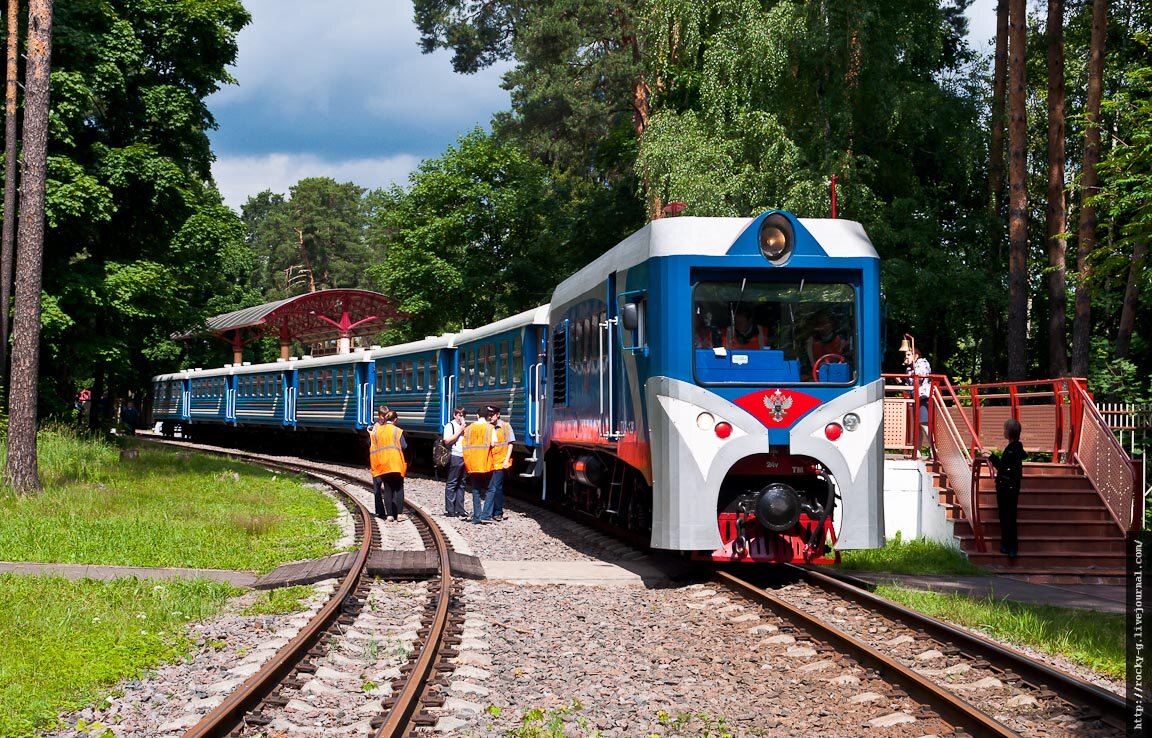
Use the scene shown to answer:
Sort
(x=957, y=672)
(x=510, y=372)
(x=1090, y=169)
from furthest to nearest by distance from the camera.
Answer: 1. (x=1090, y=169)
2. (x=510, y=372)
3. (x=957, y=672)

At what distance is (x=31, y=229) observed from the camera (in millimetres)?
17750

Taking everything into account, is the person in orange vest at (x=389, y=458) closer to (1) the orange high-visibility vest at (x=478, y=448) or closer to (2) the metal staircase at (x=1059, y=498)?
(1) the orange high-visibility vest at (x=478, y=448)

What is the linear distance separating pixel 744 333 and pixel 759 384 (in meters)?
0.48

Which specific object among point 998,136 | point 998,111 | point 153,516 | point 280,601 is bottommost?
point 280,601

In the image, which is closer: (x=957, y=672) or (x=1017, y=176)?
(x=957, y=672)

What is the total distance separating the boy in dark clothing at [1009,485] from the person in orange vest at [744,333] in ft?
14.6

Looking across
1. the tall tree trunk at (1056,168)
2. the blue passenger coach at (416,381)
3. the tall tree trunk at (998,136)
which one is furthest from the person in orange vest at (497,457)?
the tall tree trunk at (998,136)

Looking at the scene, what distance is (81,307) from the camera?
25.2 metres

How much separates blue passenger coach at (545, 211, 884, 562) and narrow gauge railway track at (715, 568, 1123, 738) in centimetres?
90

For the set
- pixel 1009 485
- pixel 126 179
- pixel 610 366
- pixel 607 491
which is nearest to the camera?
pixel 610 366

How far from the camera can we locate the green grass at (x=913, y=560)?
526 inches

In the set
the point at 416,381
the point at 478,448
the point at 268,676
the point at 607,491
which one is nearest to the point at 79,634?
the point at 268,676

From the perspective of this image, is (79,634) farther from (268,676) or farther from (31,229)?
(31,229)

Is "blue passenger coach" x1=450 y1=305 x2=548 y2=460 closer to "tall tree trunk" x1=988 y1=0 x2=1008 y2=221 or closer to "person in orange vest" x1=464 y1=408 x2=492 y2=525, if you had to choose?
"person in orange vest" x1=464 y1=408 x2=492 y2=525
